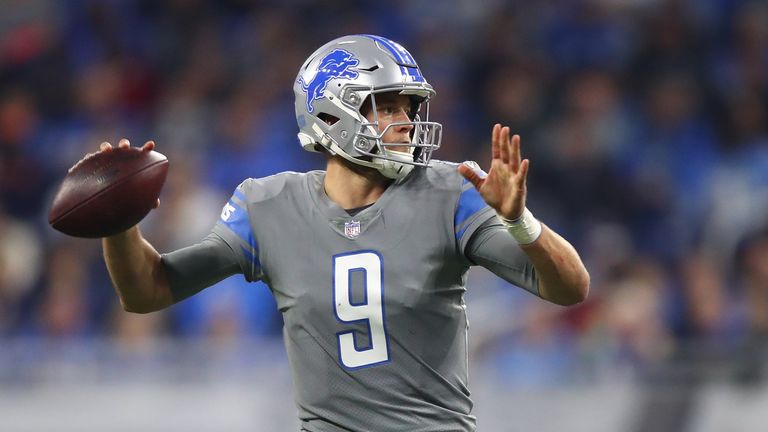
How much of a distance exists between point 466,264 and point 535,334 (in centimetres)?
280

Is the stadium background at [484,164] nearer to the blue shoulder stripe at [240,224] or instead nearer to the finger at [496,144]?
the blue shoulder stripe at [240,224]

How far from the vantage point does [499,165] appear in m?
3.06

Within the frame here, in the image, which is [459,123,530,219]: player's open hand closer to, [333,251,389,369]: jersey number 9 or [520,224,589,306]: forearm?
[520,224,589,306]: forearm

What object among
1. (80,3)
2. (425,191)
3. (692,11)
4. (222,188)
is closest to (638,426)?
(425,191)

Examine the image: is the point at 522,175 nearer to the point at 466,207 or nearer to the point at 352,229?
the point at 466,207

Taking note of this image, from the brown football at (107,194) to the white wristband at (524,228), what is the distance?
99cm

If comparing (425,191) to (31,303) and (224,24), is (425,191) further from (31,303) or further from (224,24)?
(224,24)

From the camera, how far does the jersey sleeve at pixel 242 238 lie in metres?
3.55

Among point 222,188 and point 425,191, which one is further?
point 222,188

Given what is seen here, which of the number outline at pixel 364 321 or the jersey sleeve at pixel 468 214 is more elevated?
the jersey sleeve at pixel 468 214

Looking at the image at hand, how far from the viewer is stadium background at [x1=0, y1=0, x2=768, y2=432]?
224 inches

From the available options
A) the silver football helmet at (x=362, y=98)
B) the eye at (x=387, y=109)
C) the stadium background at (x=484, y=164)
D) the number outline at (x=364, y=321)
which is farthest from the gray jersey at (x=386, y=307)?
the stadium background at (x=484, y=164)

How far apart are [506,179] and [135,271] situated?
3.56 feet

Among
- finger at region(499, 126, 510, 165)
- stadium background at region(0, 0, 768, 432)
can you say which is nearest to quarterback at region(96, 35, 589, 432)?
finger at region(499, 126, 510, 165)
